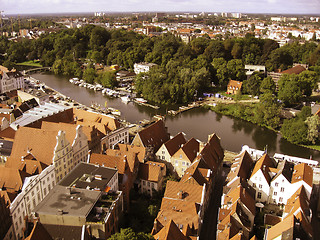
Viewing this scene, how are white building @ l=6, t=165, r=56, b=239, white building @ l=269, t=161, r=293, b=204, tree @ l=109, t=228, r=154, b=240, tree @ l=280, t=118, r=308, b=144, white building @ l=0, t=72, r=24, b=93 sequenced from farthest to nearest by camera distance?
white building @ l=0, t=72, r=24, b=93
tree @ l=280, t=118, r=308, b=144
white building @ l=269, t=161, r=293, b=204
white building @ l=6, t=165, r=56, b=239
tree @ l=109, t=228, r=154, b=240

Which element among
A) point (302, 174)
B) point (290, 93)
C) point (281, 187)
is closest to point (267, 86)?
point (290, 93)

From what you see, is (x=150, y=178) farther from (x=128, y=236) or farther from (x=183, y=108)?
(x=183, y=108)

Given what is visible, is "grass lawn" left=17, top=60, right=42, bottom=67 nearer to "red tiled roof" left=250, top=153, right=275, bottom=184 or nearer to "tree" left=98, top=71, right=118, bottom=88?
"tree" left=98, top=71, right=118, bottom=88

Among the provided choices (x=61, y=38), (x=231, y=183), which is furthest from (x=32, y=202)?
(x=61, y=38)

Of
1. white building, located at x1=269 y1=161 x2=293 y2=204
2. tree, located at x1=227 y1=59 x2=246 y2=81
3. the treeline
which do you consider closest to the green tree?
the treeline

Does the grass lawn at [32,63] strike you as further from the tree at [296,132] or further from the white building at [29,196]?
the white building at [29,196]

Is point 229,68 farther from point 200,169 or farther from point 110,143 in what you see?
point 200,169

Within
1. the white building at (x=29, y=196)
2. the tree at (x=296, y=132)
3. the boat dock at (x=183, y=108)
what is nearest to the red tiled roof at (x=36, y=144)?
the white building at (x=29, y=196)
